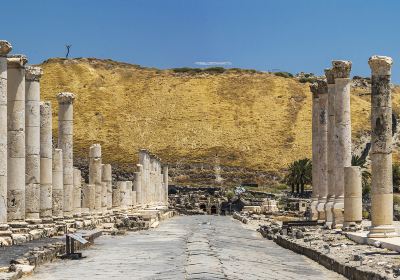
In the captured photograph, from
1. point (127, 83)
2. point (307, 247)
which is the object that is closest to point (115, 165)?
point (127, 83)

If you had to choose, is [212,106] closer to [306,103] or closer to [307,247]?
[306,103]

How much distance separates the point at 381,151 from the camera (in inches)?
907

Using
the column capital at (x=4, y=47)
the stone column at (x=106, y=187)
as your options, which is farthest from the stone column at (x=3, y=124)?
the stone column at (x=106, y=187)

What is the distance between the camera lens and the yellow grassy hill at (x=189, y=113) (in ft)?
361

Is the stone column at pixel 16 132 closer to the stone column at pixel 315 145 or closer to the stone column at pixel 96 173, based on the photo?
the stone column at pixel 315 145

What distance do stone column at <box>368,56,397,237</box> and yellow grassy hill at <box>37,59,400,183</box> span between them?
8107 cm

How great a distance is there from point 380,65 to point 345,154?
6903 millimetres

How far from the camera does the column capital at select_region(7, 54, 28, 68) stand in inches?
970

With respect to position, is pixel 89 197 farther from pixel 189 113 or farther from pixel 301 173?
pixel 189 113

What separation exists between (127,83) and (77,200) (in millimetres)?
99709

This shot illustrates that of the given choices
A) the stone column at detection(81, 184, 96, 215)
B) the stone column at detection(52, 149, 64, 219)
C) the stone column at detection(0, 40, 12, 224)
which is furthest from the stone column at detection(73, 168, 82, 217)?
the stone column at detection(0, 40, 12, 224)

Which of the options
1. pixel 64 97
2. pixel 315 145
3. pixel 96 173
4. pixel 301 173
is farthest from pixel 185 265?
pixel 301 173

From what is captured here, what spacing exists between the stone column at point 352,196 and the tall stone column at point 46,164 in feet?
29.3

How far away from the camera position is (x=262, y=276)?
15.8m
